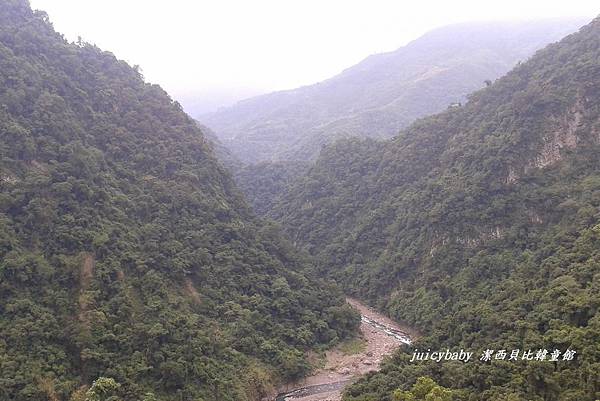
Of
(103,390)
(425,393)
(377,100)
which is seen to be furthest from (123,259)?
(377,100)

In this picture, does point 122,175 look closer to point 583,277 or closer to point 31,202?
point 31,202

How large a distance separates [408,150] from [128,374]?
4490 cm

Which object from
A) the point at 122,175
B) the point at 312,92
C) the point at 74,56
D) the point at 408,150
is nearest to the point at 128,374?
the point at 122,175

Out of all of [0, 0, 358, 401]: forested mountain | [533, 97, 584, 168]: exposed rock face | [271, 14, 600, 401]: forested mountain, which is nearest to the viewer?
[271, 14, 600, 401]: forested mountain

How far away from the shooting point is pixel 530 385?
80.1 ft

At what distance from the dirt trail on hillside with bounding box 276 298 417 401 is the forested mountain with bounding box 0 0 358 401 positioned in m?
1.30

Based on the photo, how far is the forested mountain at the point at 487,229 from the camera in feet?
88.4

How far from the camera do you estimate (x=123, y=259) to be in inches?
1443

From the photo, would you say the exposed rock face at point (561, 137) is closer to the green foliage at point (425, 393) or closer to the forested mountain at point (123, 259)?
the forested mountain at point (123, 259)

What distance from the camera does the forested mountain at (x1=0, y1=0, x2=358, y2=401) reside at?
98.8ft

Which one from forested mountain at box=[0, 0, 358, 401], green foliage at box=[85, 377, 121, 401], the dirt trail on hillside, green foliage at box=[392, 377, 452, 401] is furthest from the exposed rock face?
green foliage at box=[85, 377, 121, 401]

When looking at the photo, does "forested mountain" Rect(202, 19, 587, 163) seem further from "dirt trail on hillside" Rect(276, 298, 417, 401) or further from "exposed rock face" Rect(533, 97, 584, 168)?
"dirt trail on hillside" Rect(276, 298, 417, 401)

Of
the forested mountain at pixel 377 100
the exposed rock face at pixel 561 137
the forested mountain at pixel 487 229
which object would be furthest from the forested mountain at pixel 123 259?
the forested mountain at pixel 377 100

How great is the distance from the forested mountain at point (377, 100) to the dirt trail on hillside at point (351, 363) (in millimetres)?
63145
